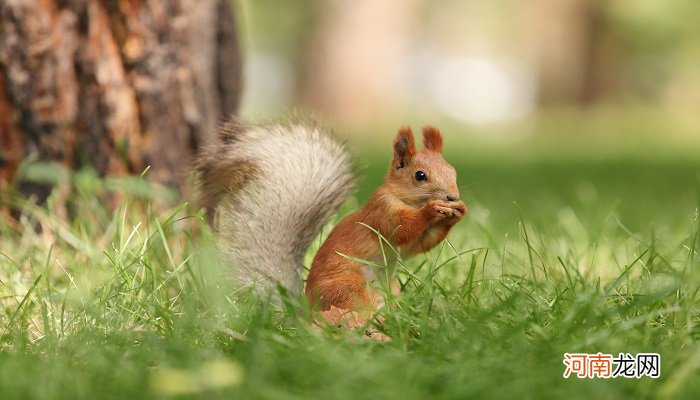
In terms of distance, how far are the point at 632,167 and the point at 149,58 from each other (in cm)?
420

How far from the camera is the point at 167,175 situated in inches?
129

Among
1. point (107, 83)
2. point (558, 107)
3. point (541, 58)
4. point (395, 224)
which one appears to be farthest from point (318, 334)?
point (541, 58)

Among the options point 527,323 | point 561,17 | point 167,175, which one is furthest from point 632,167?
point 561,17

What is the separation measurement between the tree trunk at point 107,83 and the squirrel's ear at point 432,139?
1.38 meters

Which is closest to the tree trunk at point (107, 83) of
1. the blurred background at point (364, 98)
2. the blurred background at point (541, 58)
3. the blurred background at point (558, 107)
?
the blurred background at point (364, 98)

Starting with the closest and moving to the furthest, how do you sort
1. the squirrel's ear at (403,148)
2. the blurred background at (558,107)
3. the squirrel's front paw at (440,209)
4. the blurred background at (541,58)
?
the squirrel's front paw at (440,209) → the squirrel's ear at (403,148) → the blurred background at (558,107) → the blurred background at (541,58)

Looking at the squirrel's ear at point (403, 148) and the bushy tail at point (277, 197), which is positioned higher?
the squirrel's ear at point (403, 148)

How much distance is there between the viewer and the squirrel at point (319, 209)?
1997 mm

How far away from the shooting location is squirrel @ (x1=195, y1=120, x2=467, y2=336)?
2.00 metres

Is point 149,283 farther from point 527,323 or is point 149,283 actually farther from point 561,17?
point 561,17

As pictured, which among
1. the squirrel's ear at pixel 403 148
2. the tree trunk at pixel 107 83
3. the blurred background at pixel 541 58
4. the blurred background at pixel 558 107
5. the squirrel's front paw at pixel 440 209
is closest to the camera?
the squirrel's front paw at pixel 440 209

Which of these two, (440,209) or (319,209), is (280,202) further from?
(440,209)

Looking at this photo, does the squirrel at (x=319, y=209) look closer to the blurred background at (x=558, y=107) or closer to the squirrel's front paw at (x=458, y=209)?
the squirrel's front paw at (x=458, y=209)

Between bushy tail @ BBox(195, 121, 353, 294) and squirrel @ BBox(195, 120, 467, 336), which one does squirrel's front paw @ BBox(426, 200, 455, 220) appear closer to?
squirrel @ BBox(195, 120, 467, 336)
